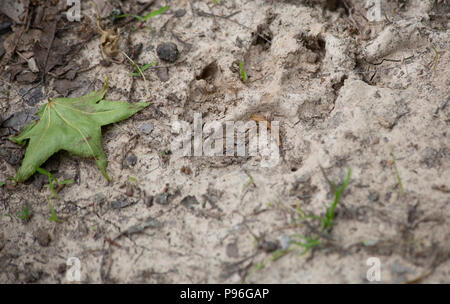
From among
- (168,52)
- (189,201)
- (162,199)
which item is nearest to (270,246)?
(189,201)

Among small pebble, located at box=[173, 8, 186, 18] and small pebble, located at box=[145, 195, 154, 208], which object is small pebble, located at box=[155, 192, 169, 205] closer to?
small pebble, located at box=[145, 195, 154, 208]

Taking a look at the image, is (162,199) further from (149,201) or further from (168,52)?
(168,52)


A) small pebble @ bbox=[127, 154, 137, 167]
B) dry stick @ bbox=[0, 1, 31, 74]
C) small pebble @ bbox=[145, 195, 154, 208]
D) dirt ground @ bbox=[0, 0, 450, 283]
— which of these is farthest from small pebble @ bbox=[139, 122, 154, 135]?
A: dry stick @ bbox=[0, 1, 31, 74]

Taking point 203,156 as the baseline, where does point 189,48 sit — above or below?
above

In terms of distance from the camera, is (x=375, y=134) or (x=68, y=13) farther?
(x=68, y=13)

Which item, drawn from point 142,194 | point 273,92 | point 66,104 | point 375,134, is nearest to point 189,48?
point 273,92

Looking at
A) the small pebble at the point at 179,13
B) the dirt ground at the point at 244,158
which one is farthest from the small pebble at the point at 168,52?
the small pebble at the point at 179,13

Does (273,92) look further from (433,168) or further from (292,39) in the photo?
(433,168)
